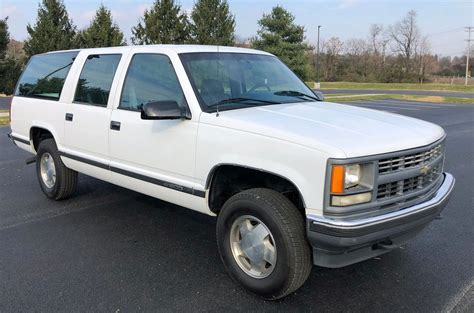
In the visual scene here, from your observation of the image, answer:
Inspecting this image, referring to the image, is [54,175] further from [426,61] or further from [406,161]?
[426,61]

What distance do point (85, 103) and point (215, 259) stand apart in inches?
89.9

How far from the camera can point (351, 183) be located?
9.85 feet

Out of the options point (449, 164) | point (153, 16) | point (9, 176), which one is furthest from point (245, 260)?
point (153, 16)

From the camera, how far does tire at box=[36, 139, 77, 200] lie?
5652 mm

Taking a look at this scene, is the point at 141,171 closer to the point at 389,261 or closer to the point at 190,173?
the point at 190,173

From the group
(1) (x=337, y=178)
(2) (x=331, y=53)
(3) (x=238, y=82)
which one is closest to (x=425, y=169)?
(1) (x=337, y=178)

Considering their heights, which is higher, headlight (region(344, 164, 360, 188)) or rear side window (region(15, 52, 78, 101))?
rear side window (region(15, 52, 78, 101))

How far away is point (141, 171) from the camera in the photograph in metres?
4.32

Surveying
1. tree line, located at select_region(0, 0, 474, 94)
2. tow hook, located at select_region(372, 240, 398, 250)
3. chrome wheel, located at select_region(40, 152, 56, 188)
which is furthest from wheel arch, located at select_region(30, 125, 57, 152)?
tree line, located at select_region(0, 0, 474, 94)

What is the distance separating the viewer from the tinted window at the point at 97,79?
15.7ft

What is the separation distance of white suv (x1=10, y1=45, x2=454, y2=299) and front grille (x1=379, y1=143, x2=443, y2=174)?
12 mm

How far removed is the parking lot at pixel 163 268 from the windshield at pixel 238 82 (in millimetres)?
1417

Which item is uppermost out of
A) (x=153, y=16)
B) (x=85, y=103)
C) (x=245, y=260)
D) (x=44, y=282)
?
(x=153, y=16)

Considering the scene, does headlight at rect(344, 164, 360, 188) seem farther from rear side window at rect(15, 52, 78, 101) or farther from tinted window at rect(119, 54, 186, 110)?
rear side window at rect(15, 52, 78, 101)
